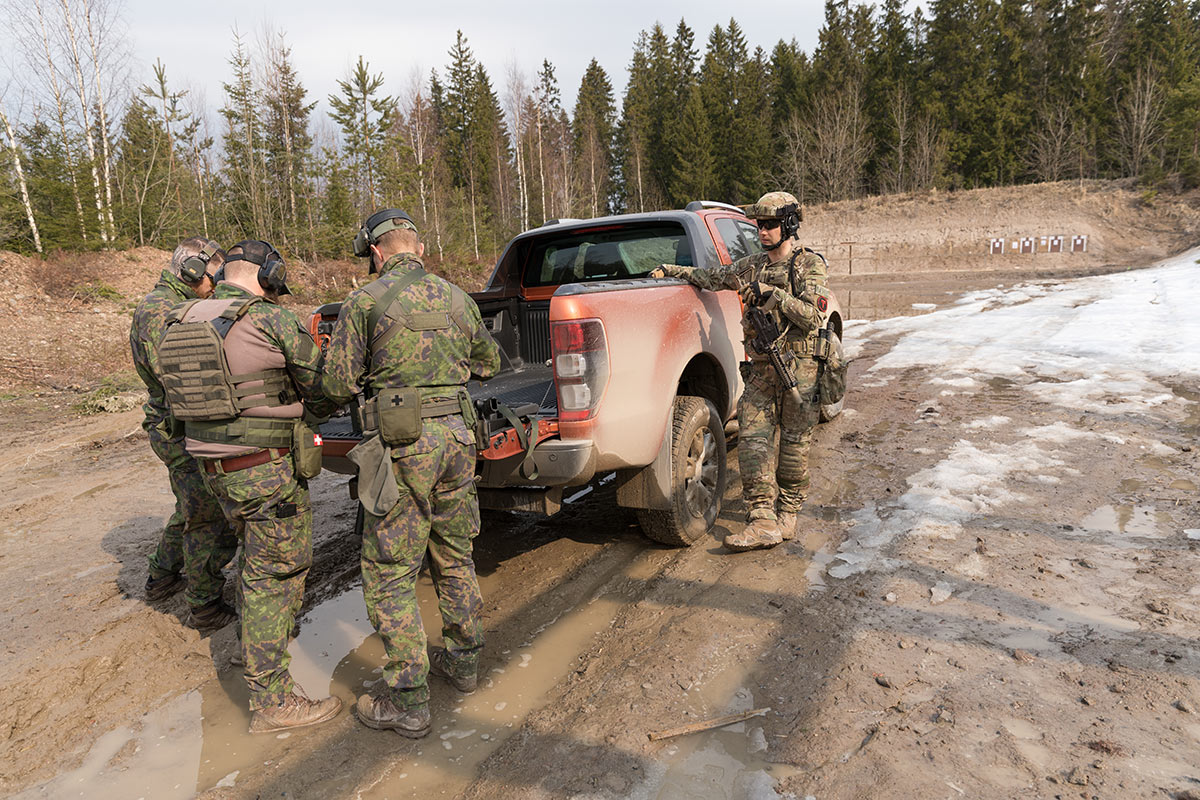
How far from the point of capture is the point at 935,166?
41.8 metres

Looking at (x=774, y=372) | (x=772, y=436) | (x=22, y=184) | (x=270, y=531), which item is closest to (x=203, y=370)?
(x=270, y=531)

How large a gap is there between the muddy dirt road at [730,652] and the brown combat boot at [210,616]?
0.27 ft

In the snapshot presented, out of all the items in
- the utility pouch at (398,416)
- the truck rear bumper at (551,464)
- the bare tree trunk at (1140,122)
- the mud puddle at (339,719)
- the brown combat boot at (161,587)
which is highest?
the bare tree trunk at (1140,122)

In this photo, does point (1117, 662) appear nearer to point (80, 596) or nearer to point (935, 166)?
point (80, 596)

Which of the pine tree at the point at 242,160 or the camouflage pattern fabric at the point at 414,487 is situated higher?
the pine tree at the point at 242,160

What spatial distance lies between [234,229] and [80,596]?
19.3 metres

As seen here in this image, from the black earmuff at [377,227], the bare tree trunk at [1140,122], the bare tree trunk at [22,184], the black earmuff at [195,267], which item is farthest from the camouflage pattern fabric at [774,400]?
the bare tree trunk at [1140,122]

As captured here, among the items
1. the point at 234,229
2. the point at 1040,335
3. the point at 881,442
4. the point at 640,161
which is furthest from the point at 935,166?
the point at 881,442

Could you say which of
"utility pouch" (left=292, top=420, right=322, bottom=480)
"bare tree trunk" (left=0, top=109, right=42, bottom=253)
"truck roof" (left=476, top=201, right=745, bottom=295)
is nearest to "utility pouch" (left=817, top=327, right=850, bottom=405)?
"truck roof" (left=476, top=201, right=745, bottom=295)

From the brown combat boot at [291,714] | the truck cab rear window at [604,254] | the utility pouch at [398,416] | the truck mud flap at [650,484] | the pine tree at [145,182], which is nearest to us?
the utility pouch at [398,416]

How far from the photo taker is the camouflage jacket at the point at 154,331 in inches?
138

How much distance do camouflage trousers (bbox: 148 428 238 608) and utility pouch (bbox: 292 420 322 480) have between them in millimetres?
908

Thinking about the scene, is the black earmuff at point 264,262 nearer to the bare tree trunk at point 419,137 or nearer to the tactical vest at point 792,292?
the tactical vest at point 792,292

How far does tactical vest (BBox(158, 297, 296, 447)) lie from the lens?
2732 mm
